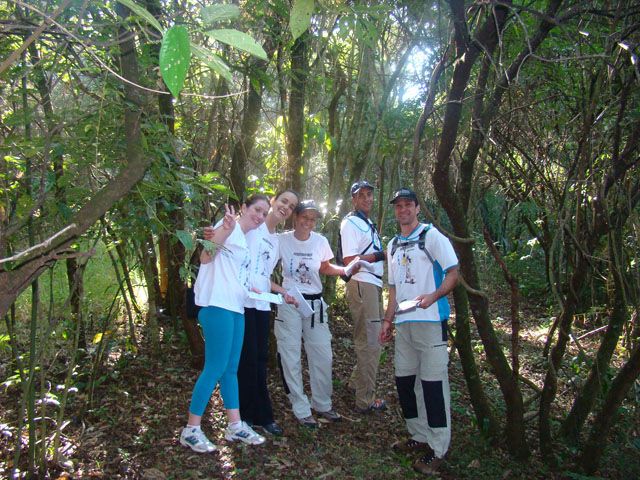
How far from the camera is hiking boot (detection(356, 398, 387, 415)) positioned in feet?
15.9

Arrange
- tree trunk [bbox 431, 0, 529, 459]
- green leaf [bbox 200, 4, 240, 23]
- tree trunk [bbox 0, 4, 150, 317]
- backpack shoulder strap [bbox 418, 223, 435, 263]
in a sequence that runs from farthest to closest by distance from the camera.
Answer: backpack shoulder strap [bbox 418, 223, 435, 263], tree trunk [bbox 431, 0, 529, 459], tree trunk [bbox 0, 4, 150, 317], green leaf [bbox 200, 4, 240, 23]

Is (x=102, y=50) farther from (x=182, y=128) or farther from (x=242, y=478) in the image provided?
(x=242, y=478)

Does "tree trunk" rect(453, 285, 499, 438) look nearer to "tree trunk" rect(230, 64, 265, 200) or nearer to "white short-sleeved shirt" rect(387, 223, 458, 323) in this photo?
"white short-sleeved shirt" rect(387, 223, 458, 323)

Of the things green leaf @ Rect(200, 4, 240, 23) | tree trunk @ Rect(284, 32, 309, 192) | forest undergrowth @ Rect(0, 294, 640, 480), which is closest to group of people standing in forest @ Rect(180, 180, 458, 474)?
forest undergrowth @ Rect(0, 294, 640, 480)

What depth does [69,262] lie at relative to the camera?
4.46 metres

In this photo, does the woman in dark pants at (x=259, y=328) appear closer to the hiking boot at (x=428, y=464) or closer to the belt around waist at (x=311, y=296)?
the belt around waist at (x=311, y=296)

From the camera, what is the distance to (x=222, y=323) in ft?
12.1

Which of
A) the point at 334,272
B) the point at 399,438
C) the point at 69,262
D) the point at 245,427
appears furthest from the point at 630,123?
the point at 69,262

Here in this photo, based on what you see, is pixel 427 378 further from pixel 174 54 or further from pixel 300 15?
pixel 174 54

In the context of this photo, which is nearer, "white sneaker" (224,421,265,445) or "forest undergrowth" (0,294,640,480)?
"forest undergrowth" (0,294,640,480)

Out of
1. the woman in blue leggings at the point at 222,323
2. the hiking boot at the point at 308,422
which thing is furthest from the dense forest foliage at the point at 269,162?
the hiking boot at the point at 308,422

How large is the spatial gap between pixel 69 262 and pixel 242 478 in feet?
7.30

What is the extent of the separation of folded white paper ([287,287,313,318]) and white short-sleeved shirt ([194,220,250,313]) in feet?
2.08

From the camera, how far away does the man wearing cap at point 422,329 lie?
3.88 metres
